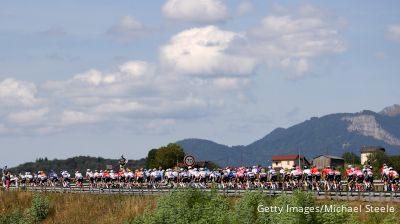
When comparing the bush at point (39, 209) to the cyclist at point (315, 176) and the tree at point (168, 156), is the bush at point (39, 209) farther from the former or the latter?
the tree at point (168, 156)

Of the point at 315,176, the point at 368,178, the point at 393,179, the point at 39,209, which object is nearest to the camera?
the point at 393,179

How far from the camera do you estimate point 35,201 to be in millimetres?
58938

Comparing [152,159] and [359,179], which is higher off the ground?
[152,159]

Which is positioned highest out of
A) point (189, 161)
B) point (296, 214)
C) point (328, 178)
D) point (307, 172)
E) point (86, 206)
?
point (189, 161)

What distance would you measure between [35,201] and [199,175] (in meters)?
11.8

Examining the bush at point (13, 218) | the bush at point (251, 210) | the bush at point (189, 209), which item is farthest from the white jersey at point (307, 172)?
the bush at point (13, 218)

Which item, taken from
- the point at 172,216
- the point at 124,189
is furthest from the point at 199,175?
the point at 172,216

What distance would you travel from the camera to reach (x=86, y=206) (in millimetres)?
57312

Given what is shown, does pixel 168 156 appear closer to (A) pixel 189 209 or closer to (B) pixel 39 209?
(B) pixel 39 209

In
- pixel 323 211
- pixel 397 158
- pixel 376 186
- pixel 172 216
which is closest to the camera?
pixel 323 211

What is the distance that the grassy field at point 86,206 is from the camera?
1994 inches

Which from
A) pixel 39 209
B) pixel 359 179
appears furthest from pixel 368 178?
pixel 39 209

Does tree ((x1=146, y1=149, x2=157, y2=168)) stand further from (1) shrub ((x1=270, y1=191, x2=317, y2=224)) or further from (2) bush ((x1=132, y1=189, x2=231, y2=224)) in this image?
(1) shrub ((x1=270, y1=191, x2=317, y2=224))

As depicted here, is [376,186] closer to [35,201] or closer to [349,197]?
[349,197]
